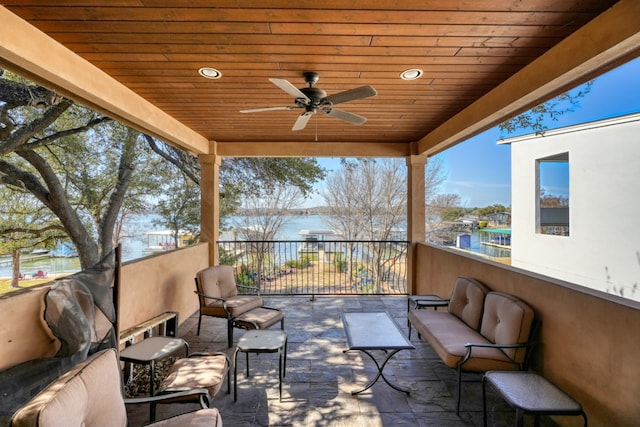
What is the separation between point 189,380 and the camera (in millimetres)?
2045

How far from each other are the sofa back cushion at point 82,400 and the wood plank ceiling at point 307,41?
2.04 metres

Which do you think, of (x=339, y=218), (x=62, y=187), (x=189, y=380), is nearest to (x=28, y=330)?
(x=189, y=380)

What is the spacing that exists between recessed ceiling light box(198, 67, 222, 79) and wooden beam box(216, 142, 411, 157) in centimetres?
246

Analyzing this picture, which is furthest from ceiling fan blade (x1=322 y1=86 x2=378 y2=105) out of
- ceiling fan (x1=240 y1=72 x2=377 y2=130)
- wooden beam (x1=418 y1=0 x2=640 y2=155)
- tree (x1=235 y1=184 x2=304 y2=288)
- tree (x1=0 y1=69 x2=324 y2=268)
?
tree (x1=235 y1=184 x2=304 y2=288)

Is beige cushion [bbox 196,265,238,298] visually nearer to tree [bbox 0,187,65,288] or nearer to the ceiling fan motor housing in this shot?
the ceiling fan motor housing

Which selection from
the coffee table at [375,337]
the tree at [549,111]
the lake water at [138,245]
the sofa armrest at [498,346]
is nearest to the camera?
the sofa armrest at [498,346]

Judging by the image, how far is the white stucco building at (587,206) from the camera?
4.69 meters

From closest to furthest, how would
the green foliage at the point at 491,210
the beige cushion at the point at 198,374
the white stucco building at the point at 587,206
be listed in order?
the beige cushion at the point at 198,374 → the white stucco building at the point at 587,206 → the green foliage at the point at 491,210

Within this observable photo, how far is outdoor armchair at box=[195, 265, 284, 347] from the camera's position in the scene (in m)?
3.27

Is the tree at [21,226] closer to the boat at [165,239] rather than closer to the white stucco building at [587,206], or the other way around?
the boat at [165,239]

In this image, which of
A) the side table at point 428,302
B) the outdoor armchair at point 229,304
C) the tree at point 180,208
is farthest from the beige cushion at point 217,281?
the tree at point 180,208

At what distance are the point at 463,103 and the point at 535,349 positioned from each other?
262 centimetres

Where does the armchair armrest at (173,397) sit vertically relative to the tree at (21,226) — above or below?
below

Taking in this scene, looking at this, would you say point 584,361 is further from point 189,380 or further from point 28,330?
point 28,330
